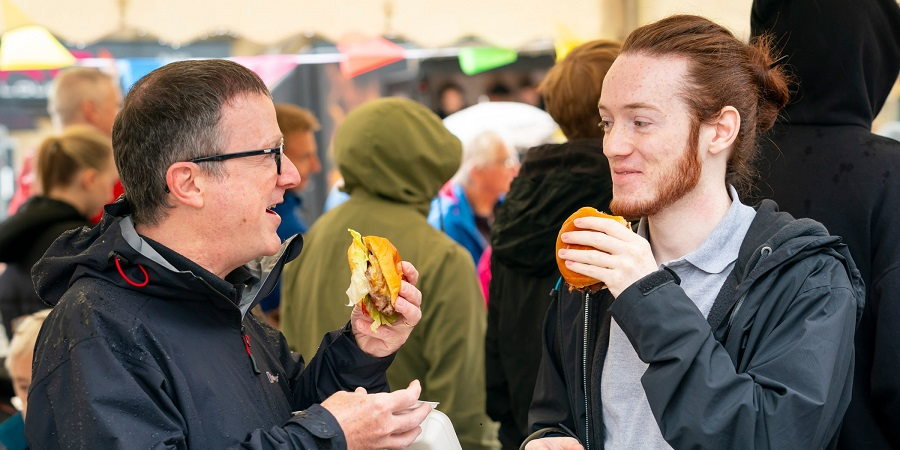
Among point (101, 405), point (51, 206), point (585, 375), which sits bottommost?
point (51, 206)

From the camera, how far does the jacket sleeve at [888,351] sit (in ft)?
7.30

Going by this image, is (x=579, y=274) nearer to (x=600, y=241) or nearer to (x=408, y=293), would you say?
(x=600, y=241)

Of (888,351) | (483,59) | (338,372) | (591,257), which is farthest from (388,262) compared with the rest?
(483,59)

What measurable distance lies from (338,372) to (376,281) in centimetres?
26

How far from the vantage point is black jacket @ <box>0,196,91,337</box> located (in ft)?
13.3

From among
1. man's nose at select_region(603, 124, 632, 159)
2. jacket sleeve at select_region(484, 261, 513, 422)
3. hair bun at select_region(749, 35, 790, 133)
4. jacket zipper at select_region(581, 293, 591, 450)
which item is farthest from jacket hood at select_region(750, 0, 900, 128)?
jacket sleeve at select_region(484, 261, 513, 422)

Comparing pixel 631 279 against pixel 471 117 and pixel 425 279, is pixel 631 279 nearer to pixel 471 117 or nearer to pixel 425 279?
pixel 425 279

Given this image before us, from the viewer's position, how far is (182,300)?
75.9 inches

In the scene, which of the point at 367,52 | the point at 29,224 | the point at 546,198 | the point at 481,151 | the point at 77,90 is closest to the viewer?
the point at 546,198

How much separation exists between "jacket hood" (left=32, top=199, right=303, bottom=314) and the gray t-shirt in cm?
83

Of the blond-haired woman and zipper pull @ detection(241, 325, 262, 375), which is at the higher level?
zipper pull @ detection(241, 325, 262, 375)

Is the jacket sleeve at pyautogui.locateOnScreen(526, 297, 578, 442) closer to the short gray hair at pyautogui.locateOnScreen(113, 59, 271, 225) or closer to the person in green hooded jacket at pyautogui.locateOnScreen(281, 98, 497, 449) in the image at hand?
the short gray hair at pyautogui.locateOnScreen(113, 59, 271, 225)

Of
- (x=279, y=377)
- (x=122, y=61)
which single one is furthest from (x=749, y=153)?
(x=122, y=61)

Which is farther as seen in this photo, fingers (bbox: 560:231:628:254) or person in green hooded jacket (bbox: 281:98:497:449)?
person in green hooded jacket (bbox: 281:98:497:449)
